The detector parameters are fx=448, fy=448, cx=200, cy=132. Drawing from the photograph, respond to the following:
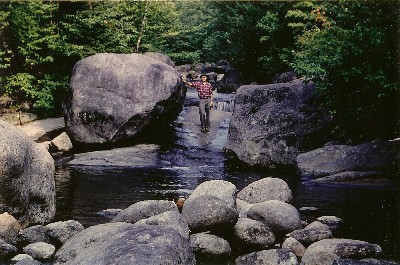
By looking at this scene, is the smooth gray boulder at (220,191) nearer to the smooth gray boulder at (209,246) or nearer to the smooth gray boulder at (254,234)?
the smooth gray boulder at (254,234)

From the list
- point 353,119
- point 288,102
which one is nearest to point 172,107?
point 288,102

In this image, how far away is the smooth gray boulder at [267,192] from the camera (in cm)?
1002

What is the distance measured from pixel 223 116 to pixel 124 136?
5083 mm

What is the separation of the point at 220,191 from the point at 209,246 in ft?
5.72

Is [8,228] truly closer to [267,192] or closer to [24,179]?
[24,179]

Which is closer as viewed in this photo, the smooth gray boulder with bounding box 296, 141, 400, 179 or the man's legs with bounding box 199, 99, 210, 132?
the smooth gray boulder with bounding box 296, 141, 400, 179

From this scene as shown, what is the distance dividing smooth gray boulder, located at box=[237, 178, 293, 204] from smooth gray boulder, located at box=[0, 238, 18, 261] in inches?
198

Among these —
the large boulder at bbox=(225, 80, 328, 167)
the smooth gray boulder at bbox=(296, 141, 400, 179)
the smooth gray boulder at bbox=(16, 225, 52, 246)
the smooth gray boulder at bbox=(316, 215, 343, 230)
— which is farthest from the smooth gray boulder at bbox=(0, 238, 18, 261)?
the large boulder at bbox=(225, 80, 328, 167)

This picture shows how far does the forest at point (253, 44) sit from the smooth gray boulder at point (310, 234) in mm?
4098

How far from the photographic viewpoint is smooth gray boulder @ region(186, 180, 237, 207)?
8.74 m

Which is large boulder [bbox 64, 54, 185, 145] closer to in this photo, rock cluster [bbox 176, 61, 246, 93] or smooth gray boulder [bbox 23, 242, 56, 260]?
smooth gray boulder [bbox 23, 242, 56, 260]

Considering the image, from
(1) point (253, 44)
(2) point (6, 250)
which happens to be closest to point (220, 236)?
(2) point (6, 250)

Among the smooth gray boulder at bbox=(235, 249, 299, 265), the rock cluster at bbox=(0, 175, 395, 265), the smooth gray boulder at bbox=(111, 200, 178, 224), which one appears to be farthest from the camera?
the smooth gray boulder at bbox=(111, 200, 178, 224)

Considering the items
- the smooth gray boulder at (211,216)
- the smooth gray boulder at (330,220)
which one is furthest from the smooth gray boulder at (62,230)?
the smooth gray boulder at (330,220)
